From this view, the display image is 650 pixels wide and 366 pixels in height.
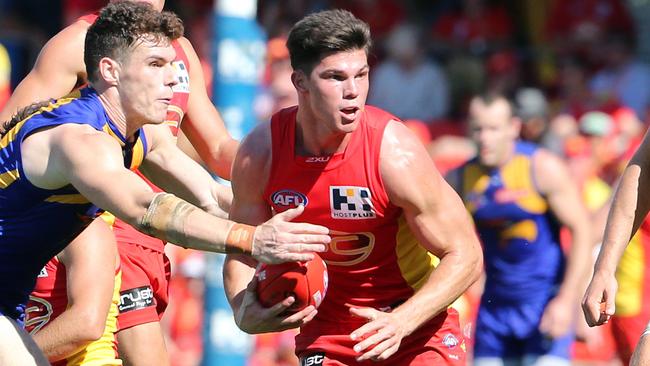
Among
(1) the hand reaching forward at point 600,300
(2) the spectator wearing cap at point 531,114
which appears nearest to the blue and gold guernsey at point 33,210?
(1) the hand reaching forward at point 600,300

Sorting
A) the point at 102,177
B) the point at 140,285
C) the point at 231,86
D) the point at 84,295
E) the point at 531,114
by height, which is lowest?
the point at 531,114

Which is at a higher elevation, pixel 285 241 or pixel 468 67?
pixel 285 241

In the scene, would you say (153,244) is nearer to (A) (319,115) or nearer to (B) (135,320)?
(B) (135,320)

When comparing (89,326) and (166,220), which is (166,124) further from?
(166,220)

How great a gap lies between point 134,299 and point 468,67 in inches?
329

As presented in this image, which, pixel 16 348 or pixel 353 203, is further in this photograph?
pixel 353 203

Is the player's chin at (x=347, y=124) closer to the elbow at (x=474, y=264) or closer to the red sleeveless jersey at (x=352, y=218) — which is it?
the red sleeveless jersey at (x=352, y=218)

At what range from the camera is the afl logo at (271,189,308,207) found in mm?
5824

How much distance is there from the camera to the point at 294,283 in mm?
5461

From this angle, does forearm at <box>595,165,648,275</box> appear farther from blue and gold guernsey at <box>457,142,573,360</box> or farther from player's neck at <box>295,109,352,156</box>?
blue and gold guernsey at <box>457,142,573,360</box>

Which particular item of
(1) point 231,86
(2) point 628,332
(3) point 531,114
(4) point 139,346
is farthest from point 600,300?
(3) point 531,114

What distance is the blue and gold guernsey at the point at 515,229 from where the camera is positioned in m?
9.60

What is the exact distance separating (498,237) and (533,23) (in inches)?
243

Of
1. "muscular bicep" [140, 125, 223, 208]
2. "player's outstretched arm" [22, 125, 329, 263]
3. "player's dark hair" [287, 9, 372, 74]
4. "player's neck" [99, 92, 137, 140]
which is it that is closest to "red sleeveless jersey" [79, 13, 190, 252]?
"muscular bicep" [140, 125, 223, 208]
